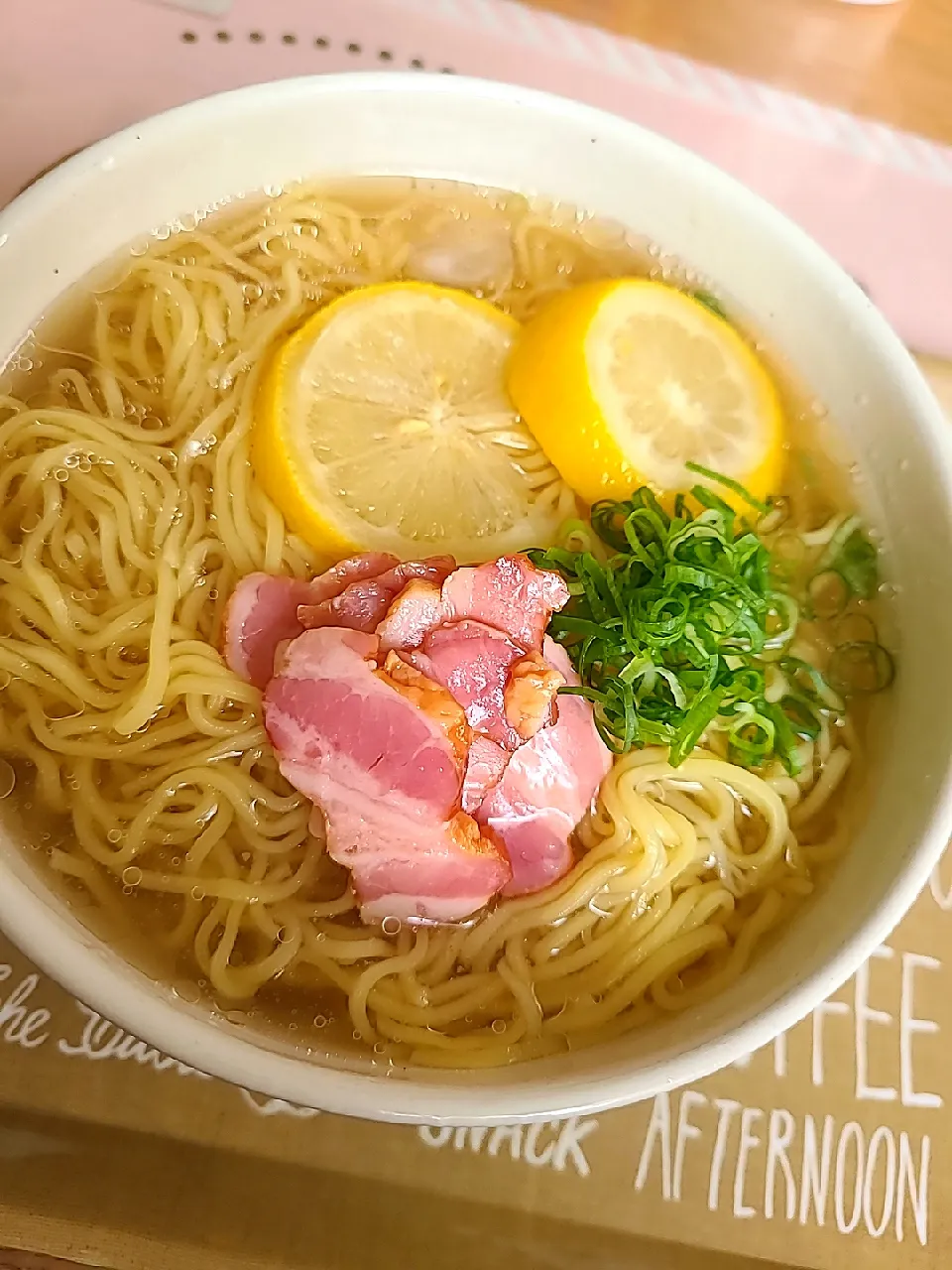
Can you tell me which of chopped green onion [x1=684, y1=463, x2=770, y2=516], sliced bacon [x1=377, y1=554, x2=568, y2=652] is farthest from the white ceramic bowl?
sliced bacon [x1=377, y1=554, x2=568, y2=652]

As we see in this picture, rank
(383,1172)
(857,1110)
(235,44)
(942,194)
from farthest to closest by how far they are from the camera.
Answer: (942,194) < (235,44) < (857,1110) < (383,1172)

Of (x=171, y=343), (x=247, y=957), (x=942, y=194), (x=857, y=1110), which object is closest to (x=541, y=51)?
(x=942, y=194)

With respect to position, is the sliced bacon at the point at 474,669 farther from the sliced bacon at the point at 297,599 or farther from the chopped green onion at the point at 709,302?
the chopped green onion at the point at 709,302

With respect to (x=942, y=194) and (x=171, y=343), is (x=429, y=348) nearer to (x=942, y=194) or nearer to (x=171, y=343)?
(x=171, y=343)

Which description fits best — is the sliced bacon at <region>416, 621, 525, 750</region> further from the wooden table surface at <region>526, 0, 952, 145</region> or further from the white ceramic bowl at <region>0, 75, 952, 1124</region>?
the wooden table surface at <region>526, 0, 952, 145</region>

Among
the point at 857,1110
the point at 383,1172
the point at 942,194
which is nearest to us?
the point at 383,1172

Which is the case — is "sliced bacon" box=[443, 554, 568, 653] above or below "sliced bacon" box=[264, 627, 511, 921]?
above
